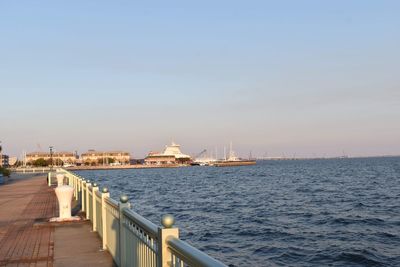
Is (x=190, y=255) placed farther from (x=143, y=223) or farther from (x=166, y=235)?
(x=143, y=223)

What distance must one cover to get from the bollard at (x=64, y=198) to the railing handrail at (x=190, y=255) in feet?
30.9

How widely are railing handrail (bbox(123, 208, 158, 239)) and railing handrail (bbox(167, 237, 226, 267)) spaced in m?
0.62

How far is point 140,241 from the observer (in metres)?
5.89

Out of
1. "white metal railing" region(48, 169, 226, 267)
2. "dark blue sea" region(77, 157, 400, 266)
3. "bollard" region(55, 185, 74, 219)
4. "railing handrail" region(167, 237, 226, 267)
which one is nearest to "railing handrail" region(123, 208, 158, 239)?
"white metal railing" region(48, 169, 226, 267)

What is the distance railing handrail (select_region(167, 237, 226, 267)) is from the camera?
10.2 ft

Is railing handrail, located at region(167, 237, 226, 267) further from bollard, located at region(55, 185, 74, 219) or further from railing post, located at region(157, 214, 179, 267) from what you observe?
bollard, located at region(55, 185, 74, 219)

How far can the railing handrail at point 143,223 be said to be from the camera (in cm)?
498

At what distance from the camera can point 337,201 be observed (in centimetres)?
3453

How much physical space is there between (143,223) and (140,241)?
489 millimetres

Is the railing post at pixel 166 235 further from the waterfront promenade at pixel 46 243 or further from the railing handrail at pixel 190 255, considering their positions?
the waterfront promenade at pixel 46 243

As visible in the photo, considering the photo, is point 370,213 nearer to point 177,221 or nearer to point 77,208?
point 177,221

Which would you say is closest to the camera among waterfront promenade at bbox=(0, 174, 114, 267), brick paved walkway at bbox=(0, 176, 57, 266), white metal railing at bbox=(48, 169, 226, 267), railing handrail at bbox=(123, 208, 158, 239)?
white metal railing at bbox=(48, 169, 226, 267)

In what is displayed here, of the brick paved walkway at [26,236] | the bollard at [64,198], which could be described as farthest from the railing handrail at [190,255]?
the bollard at [64,198]

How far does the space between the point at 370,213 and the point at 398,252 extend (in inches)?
434
